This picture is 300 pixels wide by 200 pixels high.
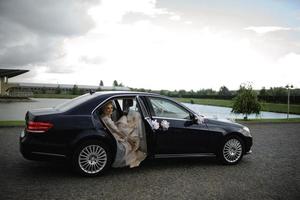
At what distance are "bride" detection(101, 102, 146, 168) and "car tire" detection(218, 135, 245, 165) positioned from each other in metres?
1.94

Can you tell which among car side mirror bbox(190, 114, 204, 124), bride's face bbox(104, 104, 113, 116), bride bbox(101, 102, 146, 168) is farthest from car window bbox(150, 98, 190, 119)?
bride's face bbox(104, 104, 113, 116)

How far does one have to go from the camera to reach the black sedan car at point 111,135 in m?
5.80

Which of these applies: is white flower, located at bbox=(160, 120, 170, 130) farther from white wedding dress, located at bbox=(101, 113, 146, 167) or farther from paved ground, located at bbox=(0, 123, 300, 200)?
paved ground, located at bbox=(0, 123, 300, 200)

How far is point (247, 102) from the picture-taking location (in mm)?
23406

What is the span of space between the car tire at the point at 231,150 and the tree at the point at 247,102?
1657cm

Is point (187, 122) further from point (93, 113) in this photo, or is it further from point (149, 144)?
point (93, 113)

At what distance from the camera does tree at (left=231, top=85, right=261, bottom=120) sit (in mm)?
23328

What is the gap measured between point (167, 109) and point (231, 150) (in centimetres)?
192

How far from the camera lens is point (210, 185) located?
5734 mm

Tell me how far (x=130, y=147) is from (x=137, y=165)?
409mm

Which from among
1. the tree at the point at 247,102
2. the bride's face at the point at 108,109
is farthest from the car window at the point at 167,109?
the tree at the point at 247,102

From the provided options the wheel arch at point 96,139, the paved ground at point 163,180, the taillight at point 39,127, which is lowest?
the paved ground at point 163,180

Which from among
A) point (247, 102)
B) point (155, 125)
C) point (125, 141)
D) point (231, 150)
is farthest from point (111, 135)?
point (247, 102)

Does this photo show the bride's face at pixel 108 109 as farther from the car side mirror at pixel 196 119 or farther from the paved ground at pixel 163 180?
the car side mirror at pixel 196 119
